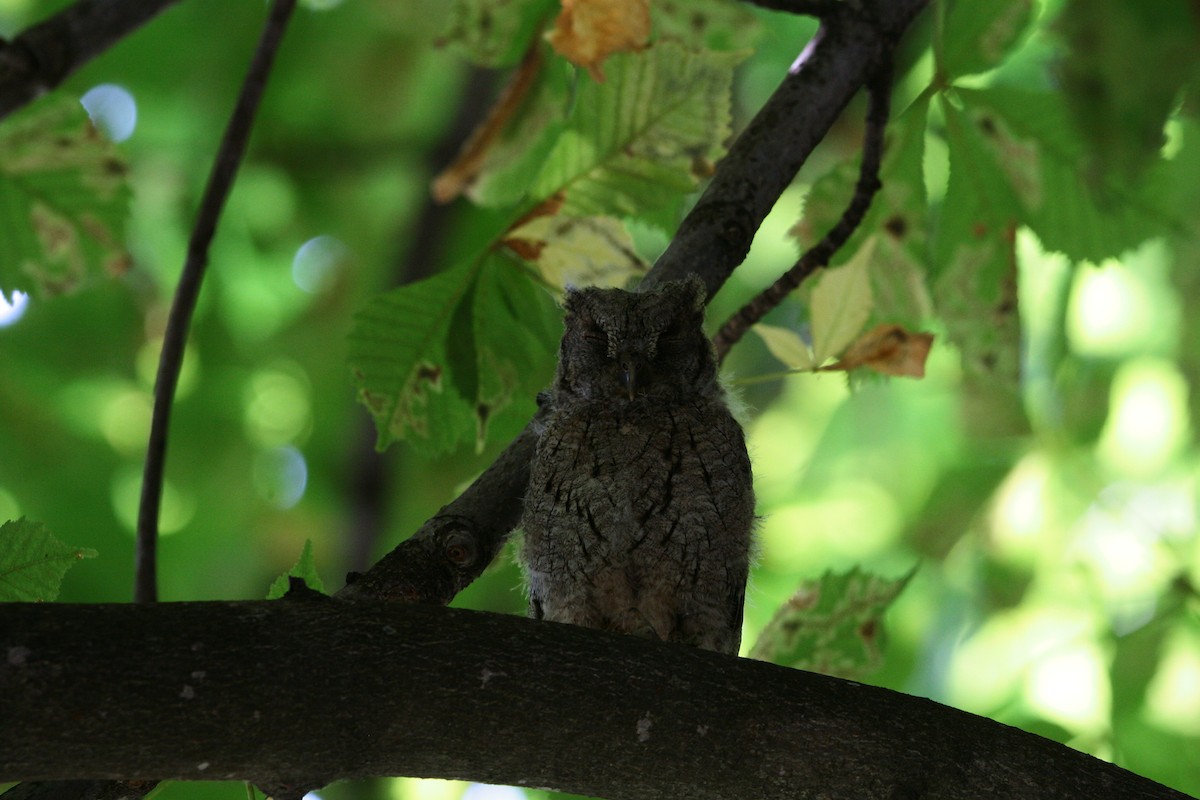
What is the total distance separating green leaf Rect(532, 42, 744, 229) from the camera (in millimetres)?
2484

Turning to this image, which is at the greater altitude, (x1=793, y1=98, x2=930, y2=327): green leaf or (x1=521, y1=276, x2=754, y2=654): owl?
(x1=793, y1=98, x2=930, y2=327): green leaf

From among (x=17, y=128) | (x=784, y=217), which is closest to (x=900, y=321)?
(x=17, y=128)

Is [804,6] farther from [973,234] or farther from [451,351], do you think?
[451,351]

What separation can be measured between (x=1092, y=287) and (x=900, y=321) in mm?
2501

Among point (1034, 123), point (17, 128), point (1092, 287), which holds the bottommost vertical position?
point (17, 128)

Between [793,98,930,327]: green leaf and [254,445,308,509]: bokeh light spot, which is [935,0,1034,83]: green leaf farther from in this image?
[254,445,308,509]: bokeh light spot

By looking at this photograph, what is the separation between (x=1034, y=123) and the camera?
259cm

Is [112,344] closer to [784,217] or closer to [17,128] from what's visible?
[17,128]

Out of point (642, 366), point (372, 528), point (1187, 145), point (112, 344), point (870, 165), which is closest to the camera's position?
point (870, 165)

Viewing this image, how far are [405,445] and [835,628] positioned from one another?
9.62 ft

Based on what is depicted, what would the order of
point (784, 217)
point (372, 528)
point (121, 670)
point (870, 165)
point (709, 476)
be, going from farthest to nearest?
1. point (784, 217)
2. point (372, 528)
3. point (709, 476)
4. point (870, 165)
5. point (121, 670)

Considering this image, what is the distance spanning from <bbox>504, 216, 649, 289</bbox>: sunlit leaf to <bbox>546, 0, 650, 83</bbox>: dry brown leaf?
32 cm

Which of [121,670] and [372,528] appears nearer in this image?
[121,670]

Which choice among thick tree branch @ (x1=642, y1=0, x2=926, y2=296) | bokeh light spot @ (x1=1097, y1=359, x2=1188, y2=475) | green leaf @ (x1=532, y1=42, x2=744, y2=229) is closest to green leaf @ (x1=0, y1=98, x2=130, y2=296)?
green leaf @ (x1=532, y1=42, x2=744, y2=229)
